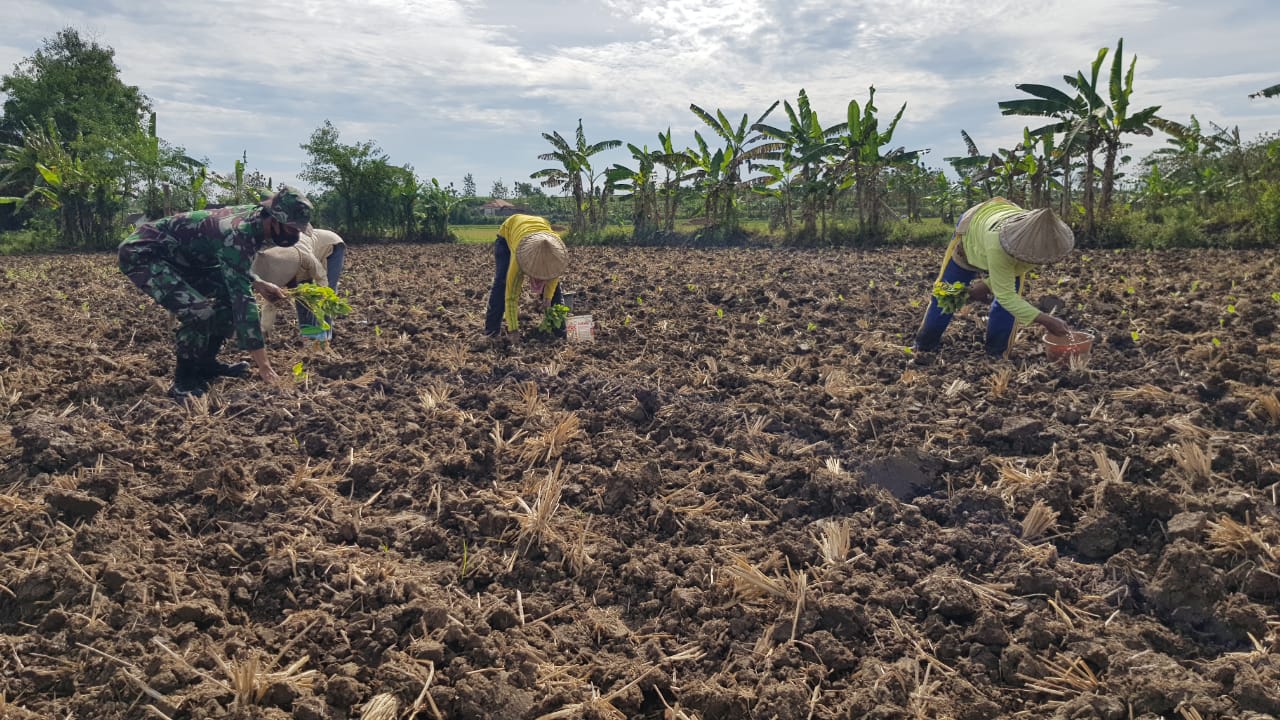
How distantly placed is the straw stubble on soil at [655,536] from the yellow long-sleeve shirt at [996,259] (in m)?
0.46

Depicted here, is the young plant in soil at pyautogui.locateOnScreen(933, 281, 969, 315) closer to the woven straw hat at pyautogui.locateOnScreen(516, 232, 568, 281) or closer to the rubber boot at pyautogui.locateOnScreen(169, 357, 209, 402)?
the woven straw hat at pyautogui.locateOnScreen(516, 232, 568, 281)

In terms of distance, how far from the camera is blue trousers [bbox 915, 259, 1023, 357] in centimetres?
581

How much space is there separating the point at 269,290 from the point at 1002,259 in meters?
5.20

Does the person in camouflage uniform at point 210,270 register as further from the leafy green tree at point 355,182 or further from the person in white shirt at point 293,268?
the leafy green tree at point 355,182

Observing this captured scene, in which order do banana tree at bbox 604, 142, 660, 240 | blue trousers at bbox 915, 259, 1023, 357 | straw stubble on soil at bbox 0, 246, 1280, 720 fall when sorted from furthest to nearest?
banana tree at bbox 604, 142, 660, 240 < blue trousers at bbox 915, 259, 1023, 357 < straw stubble on soil at bbox 0, 246, 1280, 720

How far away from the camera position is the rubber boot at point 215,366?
214 inches

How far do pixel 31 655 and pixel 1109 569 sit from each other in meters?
3.87

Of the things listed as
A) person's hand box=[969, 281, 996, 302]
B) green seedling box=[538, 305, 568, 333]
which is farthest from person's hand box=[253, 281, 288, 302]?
person's hand box=[969, 281, 996, 302]

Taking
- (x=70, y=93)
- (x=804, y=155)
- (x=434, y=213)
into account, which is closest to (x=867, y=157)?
(x=804, y=155)

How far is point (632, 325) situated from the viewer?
7473 mm

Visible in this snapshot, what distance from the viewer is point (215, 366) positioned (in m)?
5.55

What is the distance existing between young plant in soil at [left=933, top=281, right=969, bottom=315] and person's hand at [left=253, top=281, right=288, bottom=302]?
4.86 m

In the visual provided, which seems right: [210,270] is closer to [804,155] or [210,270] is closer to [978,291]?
[978,291]

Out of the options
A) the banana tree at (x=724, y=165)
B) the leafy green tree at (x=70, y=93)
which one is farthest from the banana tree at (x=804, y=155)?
the leafy green tree at (x=70, y=93)
